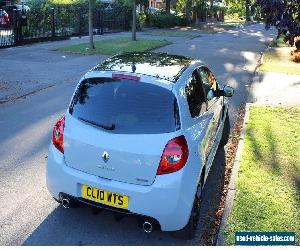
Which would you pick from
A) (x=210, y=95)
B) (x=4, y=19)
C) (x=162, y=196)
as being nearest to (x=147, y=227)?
(x=162, y=196)

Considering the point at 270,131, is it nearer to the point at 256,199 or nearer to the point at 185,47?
the point at 256,199

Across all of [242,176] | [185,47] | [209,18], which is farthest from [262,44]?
[209,18]

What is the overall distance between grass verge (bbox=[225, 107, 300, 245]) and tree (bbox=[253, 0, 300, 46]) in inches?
76.7

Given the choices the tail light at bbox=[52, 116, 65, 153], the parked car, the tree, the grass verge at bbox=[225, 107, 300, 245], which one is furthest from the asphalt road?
the parked car

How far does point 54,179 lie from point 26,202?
892 mm

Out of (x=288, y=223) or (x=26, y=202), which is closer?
(x=288, y=223)

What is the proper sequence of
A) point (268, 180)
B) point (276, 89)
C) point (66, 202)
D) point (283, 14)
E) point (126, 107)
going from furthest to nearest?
point (276, 89)
point (283, 14)
point (268, 180)
point (66, 202)
point (126, 107)

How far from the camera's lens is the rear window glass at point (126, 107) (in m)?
4.47

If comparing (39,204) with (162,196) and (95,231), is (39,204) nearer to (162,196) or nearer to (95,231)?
(95,231)

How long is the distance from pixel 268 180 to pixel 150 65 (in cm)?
243

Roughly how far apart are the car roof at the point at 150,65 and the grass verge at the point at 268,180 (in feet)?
5.96

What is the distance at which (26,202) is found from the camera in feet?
17.7

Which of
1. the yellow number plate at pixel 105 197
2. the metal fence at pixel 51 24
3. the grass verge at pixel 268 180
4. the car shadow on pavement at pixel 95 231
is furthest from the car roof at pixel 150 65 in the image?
the metal fence at pixel 51 24

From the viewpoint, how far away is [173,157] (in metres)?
4.33
